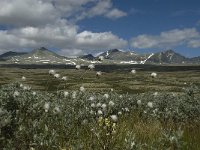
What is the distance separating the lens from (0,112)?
24.1 feet

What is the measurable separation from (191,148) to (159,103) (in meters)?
8.17

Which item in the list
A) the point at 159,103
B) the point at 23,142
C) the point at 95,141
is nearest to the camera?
the point at 95,141

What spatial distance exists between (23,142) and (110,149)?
6.62 ft

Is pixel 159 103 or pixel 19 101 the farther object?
pixel 159 103

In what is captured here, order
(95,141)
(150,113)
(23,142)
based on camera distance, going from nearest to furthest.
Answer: (95,141) → (23,142) → (150,113)

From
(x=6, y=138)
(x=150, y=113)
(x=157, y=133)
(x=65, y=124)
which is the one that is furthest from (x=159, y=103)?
(x=6, y=138)

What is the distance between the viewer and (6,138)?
7906mm

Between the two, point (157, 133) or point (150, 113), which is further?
point (150, 113)

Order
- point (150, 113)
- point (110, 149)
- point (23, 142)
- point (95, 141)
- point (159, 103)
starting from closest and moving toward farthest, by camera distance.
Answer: point (110, 149) < point (95, 141) < point (23, 142) < point (150, 113) < point (159, 103)

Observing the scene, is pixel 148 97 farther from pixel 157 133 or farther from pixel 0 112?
pixel 0 112

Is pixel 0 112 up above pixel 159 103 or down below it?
above

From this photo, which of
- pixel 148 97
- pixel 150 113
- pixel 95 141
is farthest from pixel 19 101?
pixel 148 97

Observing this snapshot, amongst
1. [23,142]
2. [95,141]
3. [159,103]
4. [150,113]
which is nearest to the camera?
[95,141]

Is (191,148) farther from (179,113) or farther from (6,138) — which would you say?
(179,113)
